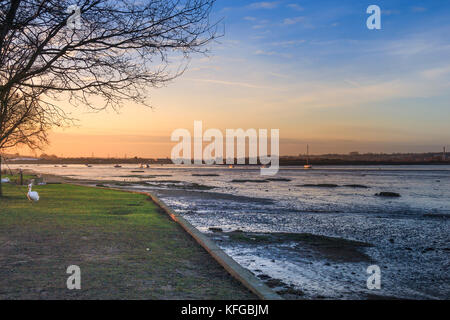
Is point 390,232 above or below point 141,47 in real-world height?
below

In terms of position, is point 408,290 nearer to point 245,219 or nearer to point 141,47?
point 141,47

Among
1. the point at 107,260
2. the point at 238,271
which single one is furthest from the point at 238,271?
the point at 107,260

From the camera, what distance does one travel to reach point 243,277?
616 centimetres

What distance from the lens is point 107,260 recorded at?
7250 millimetres

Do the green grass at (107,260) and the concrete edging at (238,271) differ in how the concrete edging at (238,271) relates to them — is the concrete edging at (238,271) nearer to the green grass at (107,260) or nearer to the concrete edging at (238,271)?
the concrete edging at (238,271)

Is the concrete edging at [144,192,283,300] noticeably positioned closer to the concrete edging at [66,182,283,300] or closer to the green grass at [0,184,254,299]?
the concrete edging at [66,182,283,300]

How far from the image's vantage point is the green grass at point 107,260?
5535 mm

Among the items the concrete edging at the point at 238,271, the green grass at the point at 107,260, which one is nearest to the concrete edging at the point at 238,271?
the concrete edging at the point at 238,271

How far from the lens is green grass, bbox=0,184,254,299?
554cm

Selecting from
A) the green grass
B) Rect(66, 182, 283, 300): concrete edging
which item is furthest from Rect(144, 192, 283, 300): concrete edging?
the green grass

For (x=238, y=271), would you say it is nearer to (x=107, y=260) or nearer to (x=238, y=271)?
(x=238, y=271)

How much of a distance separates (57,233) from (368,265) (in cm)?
780
